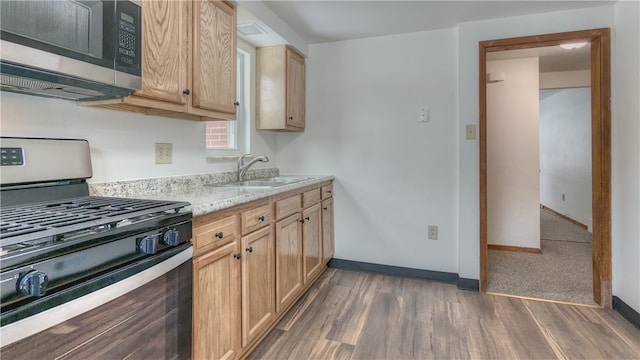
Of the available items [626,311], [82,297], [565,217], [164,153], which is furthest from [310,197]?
[565,217]

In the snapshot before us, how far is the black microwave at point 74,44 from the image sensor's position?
0.90m

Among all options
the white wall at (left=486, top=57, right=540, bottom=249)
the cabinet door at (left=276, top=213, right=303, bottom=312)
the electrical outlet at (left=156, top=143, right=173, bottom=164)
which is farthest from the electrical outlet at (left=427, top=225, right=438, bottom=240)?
the electrical outlet at (left=156, top=143, right=173, bottom=164)

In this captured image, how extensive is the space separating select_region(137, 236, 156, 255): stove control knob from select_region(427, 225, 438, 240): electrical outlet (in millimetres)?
2337

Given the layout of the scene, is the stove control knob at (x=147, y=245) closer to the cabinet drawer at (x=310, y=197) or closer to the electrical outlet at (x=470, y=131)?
the cabinet drawer at (x=310, y=197)

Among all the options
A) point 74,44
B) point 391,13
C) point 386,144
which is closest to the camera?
point 74,44

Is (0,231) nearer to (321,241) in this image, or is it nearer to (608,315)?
(321,241)

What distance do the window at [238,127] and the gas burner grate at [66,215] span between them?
1299mm

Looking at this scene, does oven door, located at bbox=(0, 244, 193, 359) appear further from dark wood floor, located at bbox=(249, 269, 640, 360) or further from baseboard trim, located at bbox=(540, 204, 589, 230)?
baseboard trim, located at bbox=(540, 204, 589, 230)

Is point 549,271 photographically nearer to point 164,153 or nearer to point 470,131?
point 470,131

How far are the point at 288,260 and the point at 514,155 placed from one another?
9.54 feet

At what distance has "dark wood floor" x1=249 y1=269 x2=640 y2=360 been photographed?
5.75 feet

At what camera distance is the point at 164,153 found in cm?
179

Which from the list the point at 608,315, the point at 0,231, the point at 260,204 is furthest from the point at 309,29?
the point at 608,315

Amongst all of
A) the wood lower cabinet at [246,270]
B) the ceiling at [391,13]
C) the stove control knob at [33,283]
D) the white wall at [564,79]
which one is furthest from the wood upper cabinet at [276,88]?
the white wall at [564,79]
